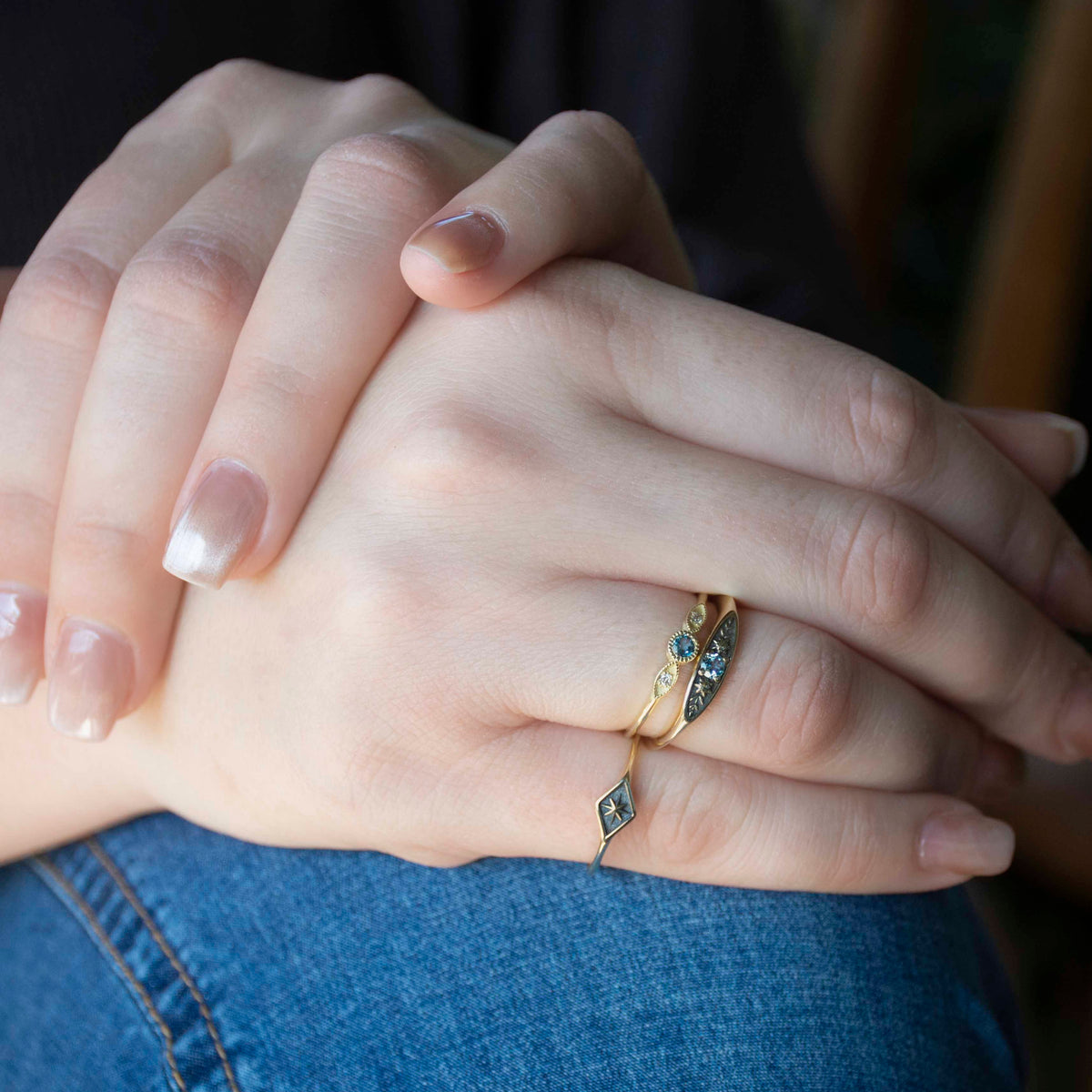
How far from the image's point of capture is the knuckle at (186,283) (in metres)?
0.60

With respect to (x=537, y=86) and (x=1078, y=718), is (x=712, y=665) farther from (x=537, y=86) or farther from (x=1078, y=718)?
(x=537, y=86)

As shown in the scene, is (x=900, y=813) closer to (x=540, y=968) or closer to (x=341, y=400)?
(x=540, y=968)

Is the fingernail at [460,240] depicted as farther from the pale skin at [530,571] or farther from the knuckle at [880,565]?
the knuckle at [880,565]

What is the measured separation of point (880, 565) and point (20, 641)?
1.82 ft

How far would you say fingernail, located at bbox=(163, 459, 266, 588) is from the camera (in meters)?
0.56

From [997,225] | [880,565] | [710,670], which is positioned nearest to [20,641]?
[710,670]

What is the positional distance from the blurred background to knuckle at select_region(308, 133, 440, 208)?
1.20 metres

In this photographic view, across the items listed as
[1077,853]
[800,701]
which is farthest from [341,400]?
[1077,853]

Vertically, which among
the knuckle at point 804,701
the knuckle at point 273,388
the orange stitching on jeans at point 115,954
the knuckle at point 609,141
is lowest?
the orange stitching on jeans at point 115,954

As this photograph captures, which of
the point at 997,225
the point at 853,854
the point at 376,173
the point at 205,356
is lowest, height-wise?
the point at 853,854

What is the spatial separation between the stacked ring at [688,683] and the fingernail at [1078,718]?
0.31 metres

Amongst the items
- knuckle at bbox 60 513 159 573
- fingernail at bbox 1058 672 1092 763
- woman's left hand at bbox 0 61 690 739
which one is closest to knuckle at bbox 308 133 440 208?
woman's left hand at bbox 0 61 690 739

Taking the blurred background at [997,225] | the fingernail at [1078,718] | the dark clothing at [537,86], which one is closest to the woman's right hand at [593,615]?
the fingernail at [1078,718]

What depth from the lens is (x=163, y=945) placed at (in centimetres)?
67
